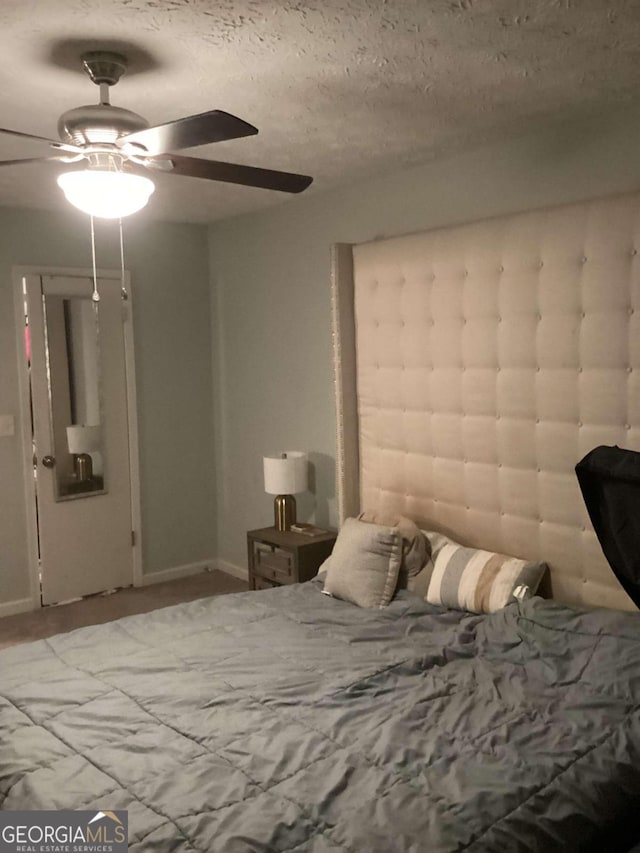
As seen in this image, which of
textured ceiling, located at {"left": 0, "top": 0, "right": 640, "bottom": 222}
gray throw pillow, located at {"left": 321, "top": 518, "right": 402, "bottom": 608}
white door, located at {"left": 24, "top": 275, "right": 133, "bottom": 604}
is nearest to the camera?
textured ceiling, located at {"left": 0, "top": 0, "right": 640, "bottom": 222}

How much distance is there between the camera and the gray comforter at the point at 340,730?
1771mm

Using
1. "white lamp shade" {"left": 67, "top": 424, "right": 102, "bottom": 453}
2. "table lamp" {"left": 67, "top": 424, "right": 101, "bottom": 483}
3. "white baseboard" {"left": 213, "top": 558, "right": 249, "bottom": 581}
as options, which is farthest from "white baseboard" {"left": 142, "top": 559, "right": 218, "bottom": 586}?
"white lamp shade" {"left": 67, "top": 424, "right": 102, "bottom": 453}

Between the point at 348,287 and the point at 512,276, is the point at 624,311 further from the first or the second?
the point at 348,287

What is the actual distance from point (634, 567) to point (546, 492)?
3.50 ft

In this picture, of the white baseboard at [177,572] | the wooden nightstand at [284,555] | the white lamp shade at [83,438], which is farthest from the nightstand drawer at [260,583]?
the white lamp shade at [83,438]

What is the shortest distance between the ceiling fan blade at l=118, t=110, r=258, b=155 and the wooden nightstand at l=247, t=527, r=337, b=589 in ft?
7.72

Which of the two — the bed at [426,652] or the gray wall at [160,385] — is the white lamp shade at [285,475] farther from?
the gray wall at [160,385]

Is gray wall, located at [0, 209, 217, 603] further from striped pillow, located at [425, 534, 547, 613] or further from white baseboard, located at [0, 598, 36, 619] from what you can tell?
striped pillow, located at [425, 534, 547, 613]

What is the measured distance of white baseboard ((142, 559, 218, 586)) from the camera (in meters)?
5.06

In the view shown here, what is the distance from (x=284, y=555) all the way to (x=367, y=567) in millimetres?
815

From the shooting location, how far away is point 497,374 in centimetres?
320

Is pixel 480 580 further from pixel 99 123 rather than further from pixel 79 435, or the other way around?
pixel 79 435

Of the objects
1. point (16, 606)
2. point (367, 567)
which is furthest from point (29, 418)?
point (367, 567)

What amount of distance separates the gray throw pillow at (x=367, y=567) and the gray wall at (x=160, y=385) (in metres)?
2.04
